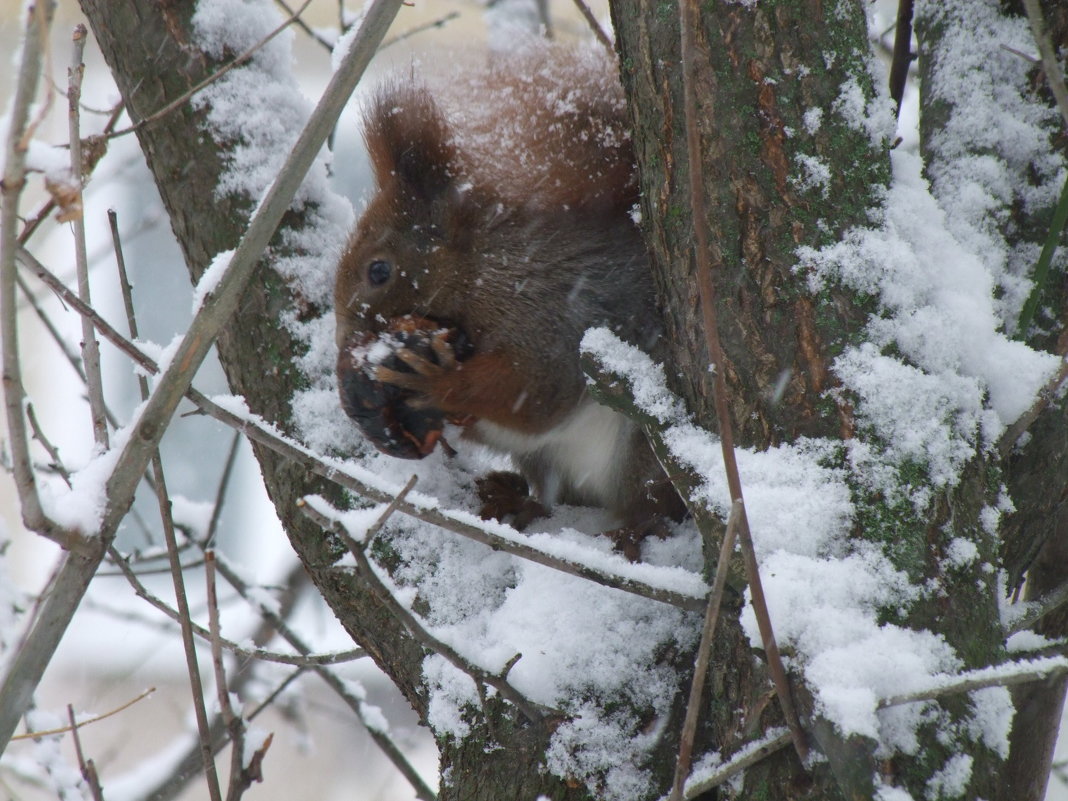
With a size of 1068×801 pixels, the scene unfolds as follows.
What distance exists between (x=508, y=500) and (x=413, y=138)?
2.64ft

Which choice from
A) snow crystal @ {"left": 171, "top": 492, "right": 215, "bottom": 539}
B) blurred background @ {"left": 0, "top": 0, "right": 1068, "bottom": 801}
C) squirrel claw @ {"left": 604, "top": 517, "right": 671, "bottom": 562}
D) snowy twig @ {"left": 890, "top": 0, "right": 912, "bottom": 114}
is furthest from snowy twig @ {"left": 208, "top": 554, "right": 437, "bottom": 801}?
blurred background @ {"left": 0, "top": 0, "right": 1068, "bottom": 801}

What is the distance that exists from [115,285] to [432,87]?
4.19 metres

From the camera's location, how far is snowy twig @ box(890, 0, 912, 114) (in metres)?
1.75

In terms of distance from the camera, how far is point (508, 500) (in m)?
2.09

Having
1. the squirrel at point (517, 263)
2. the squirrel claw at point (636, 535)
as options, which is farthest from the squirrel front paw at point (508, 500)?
the squirrel claw at point (636, 535)

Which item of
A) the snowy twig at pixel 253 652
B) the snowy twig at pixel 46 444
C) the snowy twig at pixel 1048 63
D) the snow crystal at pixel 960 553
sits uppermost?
the snowy twig at pixel 46 444

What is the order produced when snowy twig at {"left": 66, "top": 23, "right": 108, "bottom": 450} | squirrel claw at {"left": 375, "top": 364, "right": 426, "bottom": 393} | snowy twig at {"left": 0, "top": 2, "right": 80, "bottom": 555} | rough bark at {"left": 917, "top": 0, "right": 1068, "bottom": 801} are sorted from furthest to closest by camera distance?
squirrel claw at {"left": 375, "top": 364, "right": 426, "bottom": 393} < rough bark at {"left": 917, "top": 0, "right": 1068, "bottom": 801} < snowy twig at {"left": 66, "top": 23, "right": 108, "bottom": 450} < snowy twig at {"left": 0, "top": 2, "right": 80, "bottom": 555}

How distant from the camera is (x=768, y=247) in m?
1.24

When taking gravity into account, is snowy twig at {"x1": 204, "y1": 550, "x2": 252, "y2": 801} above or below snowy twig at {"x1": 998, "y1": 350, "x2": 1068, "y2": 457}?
below

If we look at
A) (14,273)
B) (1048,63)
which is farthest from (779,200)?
(14,273)

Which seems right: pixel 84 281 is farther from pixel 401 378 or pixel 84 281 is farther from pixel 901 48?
pixel 901 48

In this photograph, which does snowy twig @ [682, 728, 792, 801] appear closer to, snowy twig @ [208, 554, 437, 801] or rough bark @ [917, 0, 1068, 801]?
rough bark @ [917, 0, 1068, 801]

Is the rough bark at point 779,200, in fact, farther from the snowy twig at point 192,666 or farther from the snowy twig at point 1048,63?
the snowy twig at point 192,666

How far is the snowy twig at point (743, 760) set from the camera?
1.08 metres
